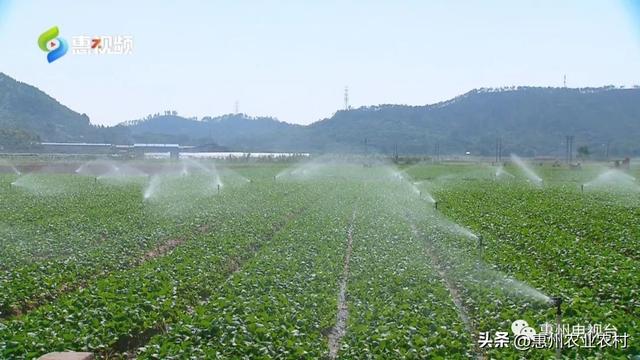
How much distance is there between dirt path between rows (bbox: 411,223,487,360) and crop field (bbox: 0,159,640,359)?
62mm

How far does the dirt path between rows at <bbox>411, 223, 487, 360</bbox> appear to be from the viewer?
8617 millimetres

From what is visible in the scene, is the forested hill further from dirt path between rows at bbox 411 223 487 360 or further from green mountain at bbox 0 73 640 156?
dirt path between rows at bbox 411 223 487 360

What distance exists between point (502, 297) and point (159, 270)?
7.16 meters

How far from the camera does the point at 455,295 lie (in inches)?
471

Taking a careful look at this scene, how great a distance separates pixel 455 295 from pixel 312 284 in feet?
9.73

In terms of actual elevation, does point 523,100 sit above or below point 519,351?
above

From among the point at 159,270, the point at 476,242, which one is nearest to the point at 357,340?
the point at 159,270

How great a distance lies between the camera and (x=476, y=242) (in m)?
17.3

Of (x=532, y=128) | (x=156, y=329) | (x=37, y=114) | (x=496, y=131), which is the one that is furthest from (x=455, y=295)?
(x=496, y=131)

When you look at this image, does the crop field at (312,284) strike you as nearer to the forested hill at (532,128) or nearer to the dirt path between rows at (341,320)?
the dirt path between rows at (341,320)

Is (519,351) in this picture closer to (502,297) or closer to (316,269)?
(502,297)

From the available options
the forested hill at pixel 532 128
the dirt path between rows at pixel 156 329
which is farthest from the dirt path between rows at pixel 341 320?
the forested hill at pixel 532 128

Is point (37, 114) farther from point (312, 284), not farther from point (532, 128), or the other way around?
point (312, 284)

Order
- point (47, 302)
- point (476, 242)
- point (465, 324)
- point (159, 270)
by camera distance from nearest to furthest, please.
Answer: point (465, 324) → point (47, 302) → point (159, 270) → point (476, 242)
